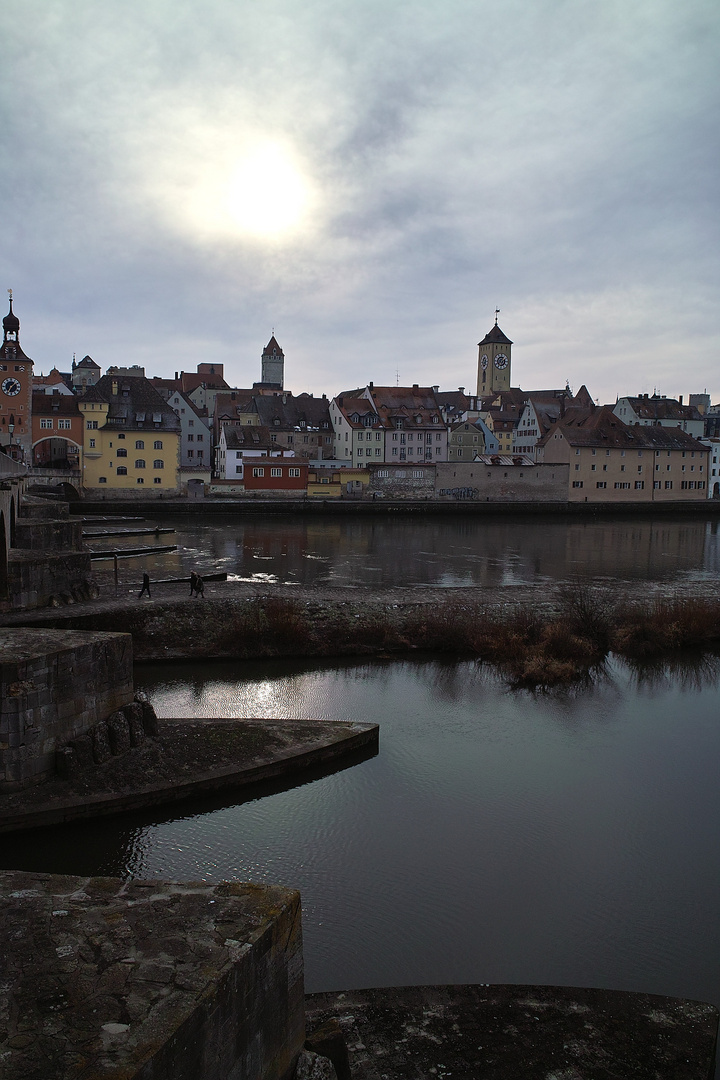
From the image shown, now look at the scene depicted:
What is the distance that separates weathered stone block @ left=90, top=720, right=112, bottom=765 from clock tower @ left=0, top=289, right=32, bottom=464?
63.7 meters

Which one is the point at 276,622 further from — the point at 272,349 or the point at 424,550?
the point at 272,349

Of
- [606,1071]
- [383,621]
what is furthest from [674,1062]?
[383,621]

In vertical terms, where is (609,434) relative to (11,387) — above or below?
below

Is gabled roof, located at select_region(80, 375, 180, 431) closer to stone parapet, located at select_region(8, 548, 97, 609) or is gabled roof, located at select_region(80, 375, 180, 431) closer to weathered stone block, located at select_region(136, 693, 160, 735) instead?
stone parapet, located at select_region(8, 548, 97, 609)

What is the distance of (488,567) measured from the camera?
36.9 meters

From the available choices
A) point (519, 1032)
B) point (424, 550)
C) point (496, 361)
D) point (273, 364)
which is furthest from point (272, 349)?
point (519, 1032)

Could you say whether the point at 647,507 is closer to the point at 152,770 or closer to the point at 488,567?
the point at 488,567

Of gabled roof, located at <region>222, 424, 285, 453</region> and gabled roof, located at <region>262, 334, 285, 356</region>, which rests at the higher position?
gabled roof, located at <region>262, 334, 285, 356</region>

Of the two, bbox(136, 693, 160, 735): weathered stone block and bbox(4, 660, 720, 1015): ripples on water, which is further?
bbox(136, 693, 160, 735): weathered stone block

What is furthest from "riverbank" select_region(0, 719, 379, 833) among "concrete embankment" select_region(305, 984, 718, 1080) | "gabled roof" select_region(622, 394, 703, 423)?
"gabled roof" select_region(622, 394, 703, 423)

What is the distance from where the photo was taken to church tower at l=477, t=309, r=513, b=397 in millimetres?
138500

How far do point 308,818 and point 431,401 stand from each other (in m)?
79.3

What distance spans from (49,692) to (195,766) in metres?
2.50

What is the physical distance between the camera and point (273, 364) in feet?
431
